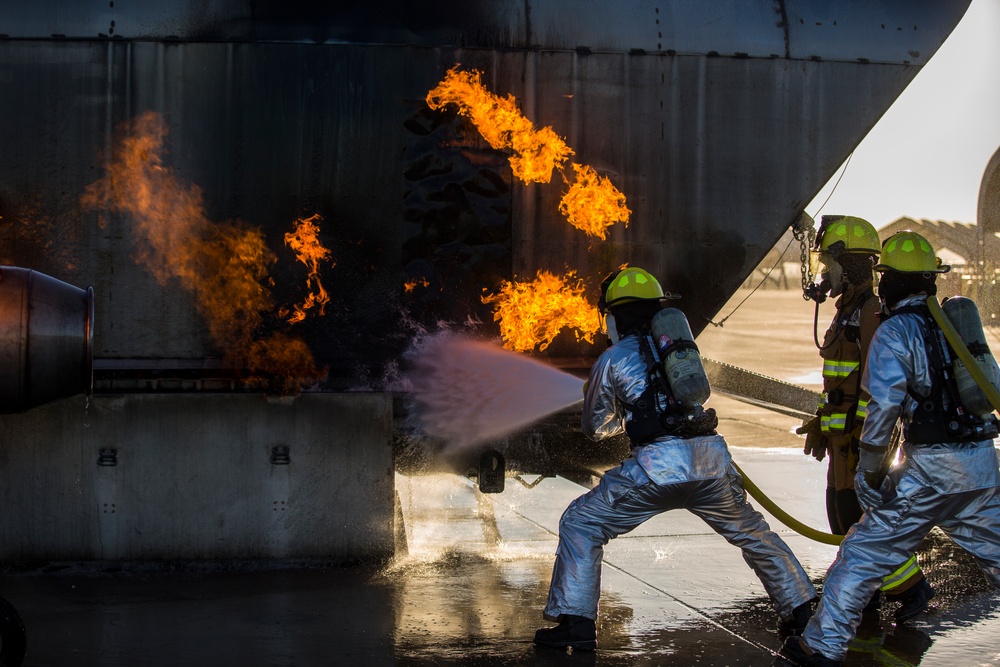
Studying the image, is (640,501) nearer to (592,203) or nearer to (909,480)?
(909,480)

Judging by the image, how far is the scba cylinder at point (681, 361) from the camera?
4.68 meters

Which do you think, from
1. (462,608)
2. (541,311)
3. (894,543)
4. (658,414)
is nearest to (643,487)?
(658,414)

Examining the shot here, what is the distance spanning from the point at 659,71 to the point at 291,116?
2.16 meters

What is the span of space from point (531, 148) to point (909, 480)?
2949 millimetres

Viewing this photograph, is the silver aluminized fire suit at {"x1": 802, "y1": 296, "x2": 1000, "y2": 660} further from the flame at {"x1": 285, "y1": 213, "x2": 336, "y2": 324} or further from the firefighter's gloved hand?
the flame at {"x1": 285, "y1": 213, "x2": 336, "y2": 324}

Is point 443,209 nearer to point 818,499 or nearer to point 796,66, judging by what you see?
point 796,66

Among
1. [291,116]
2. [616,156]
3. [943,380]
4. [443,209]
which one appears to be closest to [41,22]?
[291,116]

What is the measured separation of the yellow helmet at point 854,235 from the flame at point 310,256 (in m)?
2.78

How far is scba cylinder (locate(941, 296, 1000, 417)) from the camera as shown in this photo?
434 cm

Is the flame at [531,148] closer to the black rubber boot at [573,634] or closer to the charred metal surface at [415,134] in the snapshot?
the charred metal surface at [415,134]

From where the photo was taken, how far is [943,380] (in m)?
4.45

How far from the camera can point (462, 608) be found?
5387 millimetres

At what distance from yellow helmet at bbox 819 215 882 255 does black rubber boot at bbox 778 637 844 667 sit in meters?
2.21

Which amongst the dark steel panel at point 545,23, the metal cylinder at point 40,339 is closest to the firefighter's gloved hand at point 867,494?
the dark steel panel at point 545,23
